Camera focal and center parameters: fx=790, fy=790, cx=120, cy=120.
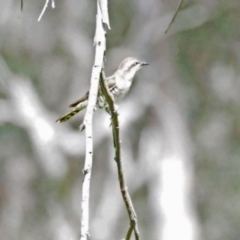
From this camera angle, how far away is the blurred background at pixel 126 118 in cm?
957

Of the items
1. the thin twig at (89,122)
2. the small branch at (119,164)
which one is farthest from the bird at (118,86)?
the thin twig at (89,122)

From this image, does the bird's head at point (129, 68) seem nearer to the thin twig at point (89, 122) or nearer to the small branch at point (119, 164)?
the small branch at point (119, 164)

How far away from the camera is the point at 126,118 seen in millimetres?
9648

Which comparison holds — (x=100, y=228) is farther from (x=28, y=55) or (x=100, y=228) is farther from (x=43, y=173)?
(x=28, y=55)

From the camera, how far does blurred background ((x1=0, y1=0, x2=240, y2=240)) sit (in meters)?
9.57

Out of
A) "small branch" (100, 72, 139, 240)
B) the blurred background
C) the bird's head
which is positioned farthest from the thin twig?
the blurred background

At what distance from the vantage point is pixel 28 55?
35.4 ft

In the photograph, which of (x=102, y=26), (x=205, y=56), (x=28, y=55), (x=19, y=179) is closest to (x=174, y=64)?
(x=205, y=56)

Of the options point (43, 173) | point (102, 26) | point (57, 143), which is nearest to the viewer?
point (102, 26)

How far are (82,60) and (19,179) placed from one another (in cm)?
189

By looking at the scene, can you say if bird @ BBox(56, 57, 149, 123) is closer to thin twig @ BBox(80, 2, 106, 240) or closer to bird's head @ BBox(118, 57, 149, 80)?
bird's head @ BBox(118, 57, 149, 80)

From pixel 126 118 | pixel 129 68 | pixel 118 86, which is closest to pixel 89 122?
pixel 118 86

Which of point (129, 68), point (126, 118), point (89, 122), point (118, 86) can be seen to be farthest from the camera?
point (126, 118)

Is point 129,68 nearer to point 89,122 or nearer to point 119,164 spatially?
point 119,164
